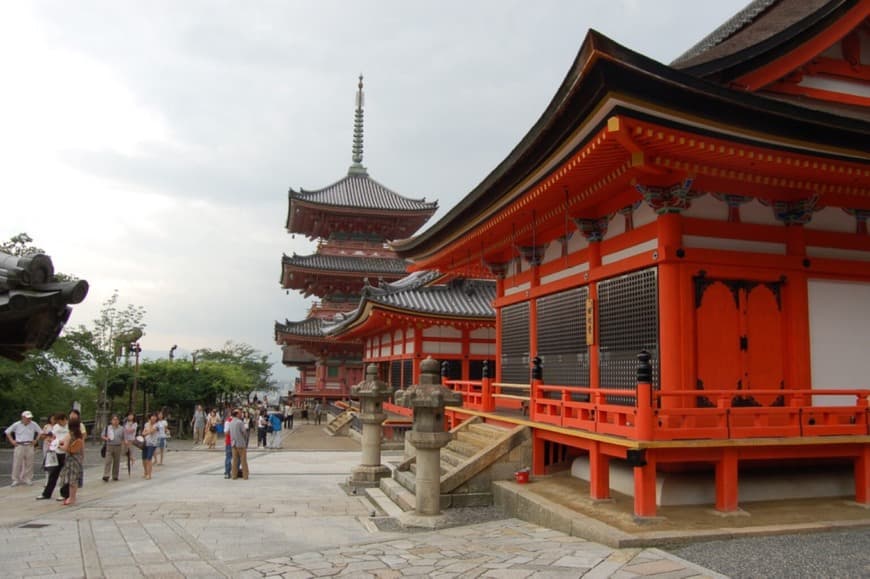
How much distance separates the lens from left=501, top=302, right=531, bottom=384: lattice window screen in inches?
593

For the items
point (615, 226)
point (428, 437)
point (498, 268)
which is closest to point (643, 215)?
point (615, 226)

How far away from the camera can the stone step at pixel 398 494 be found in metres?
11.6

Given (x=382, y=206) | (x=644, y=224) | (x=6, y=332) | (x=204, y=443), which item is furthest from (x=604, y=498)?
(x=382, y=206)

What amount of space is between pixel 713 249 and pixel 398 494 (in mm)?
7168

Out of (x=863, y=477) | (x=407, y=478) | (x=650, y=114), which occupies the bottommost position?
(x=407, y=478)

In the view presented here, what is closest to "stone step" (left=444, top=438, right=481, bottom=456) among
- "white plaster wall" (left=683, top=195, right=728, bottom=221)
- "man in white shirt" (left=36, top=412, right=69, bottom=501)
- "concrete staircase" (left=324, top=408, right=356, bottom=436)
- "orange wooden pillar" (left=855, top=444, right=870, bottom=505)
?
"white plaster wall" (left=683, top=195, right=728, bottom=221)

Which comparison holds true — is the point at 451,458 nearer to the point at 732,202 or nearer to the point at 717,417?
the point at 717,417

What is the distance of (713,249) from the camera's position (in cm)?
971

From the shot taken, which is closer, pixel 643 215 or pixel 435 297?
pixel 643 215

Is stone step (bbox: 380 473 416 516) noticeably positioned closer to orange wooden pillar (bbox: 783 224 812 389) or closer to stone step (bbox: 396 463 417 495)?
stone step (bbox: 396 463 417 495)

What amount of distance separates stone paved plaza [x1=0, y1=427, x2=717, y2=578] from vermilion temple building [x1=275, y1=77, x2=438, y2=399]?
27.2m

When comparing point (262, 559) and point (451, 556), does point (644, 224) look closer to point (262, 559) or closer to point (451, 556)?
point (451, 556)

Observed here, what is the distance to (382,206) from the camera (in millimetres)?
45281

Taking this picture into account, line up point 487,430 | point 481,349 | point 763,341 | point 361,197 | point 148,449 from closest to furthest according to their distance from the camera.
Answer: point 763,341 < point 487,430 < point 148,449 < point 481,349 < point 361,197
